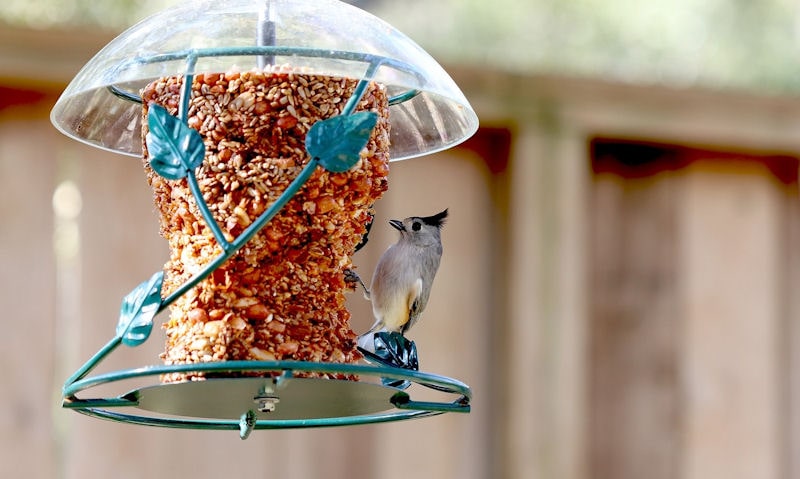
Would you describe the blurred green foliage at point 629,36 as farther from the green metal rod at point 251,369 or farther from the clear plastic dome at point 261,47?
the green metal rod at point 251,369

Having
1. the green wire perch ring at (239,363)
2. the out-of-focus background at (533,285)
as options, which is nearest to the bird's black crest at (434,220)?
the out-of-focus background at (533,285)

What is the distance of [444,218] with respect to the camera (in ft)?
9.87

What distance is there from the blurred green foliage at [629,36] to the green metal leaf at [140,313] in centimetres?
401

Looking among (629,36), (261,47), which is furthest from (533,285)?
(629,36)

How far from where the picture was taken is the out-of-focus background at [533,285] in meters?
3.22

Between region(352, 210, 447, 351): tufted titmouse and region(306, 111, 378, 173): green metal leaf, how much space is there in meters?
0.76

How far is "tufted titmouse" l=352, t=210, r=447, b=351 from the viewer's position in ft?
9.09

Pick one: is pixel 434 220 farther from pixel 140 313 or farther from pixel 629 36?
pixel 629 36

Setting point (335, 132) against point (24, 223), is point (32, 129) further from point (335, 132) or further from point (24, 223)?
point (335, 132)

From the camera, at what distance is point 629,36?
6277mm

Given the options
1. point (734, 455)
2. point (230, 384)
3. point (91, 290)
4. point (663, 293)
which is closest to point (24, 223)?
point (91, 290)

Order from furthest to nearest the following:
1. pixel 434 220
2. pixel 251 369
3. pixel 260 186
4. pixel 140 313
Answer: pixel 434 220, pixel 260 186, pixel 140 313, pixel 251 369

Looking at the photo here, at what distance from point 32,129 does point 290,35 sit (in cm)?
139

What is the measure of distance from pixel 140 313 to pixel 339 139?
1.32 feet
